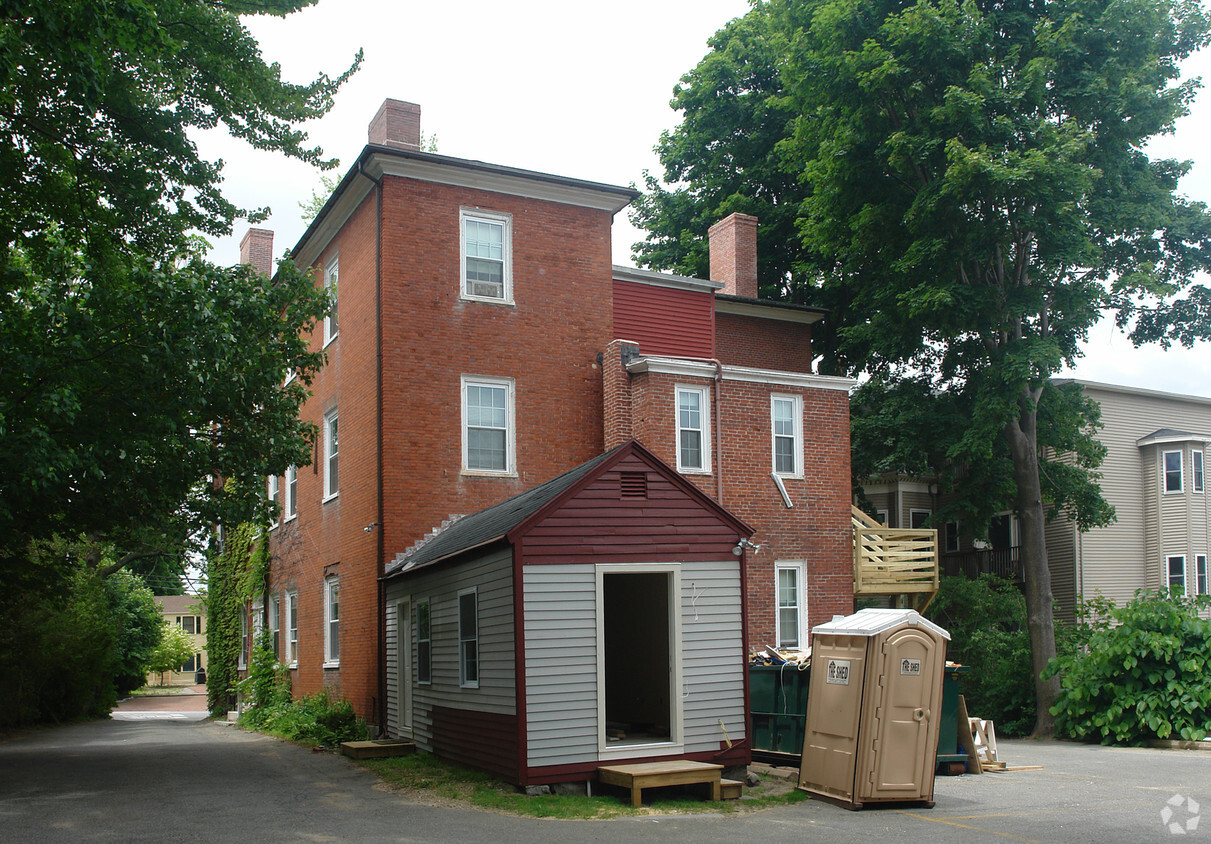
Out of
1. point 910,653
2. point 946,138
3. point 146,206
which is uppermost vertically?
point 946,138

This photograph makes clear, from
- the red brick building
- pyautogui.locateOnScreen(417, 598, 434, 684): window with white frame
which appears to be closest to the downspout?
the red brick building

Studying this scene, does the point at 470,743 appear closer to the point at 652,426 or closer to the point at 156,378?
the point at 156,378

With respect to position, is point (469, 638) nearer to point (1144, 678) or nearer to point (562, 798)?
point (562, 798)

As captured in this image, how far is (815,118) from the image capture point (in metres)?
28.7

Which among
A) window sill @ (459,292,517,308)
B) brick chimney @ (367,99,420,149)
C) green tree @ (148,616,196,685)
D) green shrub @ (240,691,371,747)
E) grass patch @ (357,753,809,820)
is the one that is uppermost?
brick chimney @ (367,99,420,149)

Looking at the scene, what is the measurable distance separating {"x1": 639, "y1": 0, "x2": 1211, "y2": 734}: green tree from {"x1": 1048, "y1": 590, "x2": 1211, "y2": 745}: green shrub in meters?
3.04

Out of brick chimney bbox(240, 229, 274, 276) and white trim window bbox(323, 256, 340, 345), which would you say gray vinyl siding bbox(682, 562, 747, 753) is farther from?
brick chimney bbox(240, 229, 274, 276)

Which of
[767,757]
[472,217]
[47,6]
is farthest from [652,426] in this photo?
[47,6]

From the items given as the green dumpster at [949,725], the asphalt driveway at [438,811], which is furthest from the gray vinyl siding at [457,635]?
the green dumpster at [949,725]

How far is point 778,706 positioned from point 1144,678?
32.4ft

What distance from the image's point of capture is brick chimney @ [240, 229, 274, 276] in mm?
30922

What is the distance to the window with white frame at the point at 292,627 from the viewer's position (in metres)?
25.1

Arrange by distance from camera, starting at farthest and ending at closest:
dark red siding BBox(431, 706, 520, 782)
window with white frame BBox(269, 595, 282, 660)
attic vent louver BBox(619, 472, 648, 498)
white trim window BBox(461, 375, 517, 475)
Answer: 1. window with white frame BBox(269, 595, 282, 660)
2. white trim window BBox(461, 375, 517, 475)
3. attic vent louver BBox(619, 472, 648, 498)
4. dark red siding BBox(431, 706, 520, 782)

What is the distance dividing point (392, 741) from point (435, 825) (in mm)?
6960
